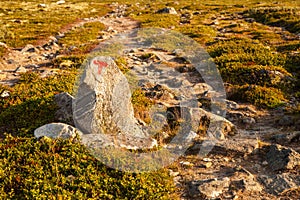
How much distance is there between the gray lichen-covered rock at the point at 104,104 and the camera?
10.0 m

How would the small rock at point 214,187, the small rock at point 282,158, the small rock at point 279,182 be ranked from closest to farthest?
the small rock at point 214,187 → the small rock at point 279,182 → the small rock at point 282,158

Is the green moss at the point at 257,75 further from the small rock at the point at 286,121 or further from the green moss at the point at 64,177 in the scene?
the green moss at the point at 64,177

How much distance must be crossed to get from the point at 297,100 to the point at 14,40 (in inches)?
1014

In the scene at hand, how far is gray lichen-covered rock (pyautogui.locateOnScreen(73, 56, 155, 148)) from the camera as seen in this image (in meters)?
10.0

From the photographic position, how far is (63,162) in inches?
350

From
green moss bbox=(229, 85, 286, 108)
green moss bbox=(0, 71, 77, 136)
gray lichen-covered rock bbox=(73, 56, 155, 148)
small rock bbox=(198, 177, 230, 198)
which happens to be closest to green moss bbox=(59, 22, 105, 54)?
green moss bbox=(0, 71, 77, 136)

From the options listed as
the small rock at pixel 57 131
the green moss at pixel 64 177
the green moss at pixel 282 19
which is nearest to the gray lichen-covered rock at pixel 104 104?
the small rock at pixel 57 131

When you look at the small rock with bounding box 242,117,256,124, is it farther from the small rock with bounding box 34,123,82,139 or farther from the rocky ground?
the small rock with bounding box 34,123,82,139

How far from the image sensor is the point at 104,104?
10.4 meters

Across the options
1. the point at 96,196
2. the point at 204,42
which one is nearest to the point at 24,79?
the point at 96,196

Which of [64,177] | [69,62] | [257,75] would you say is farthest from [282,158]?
[69,62]

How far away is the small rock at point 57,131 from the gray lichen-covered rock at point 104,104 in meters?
0.48

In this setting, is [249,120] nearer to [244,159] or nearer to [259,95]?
[259,95]

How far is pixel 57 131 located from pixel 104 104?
5.89 ft
